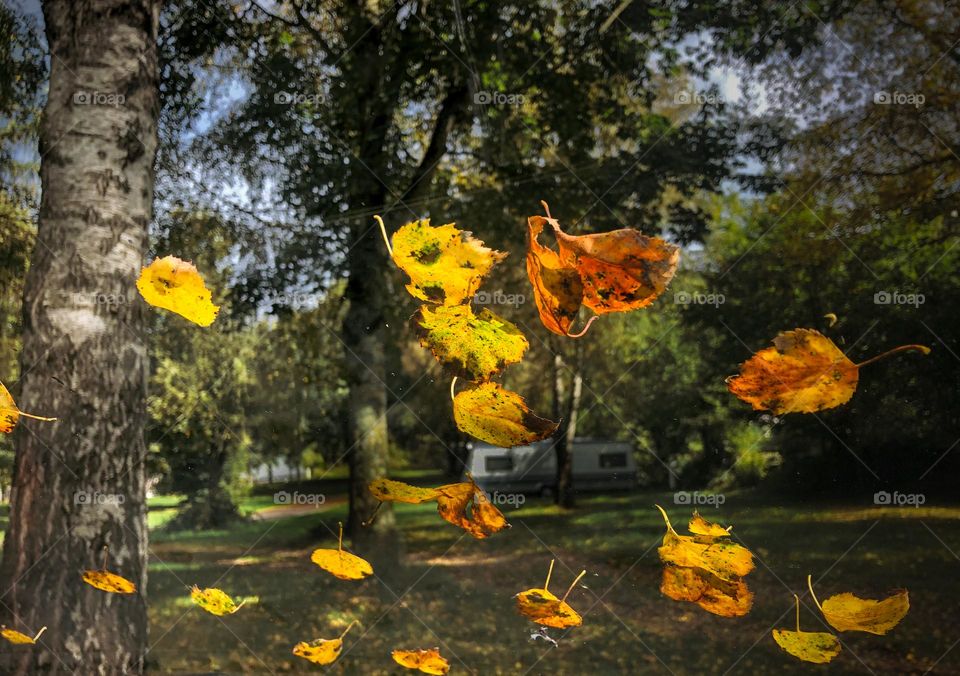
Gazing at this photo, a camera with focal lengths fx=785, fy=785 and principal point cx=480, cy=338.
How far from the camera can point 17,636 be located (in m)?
2.69

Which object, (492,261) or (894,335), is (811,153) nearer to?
(894,335)

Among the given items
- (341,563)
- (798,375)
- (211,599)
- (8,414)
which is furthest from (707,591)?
(8,414)

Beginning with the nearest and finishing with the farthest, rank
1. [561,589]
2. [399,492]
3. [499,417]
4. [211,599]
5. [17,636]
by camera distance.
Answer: [17,636] < [499,417] < [561,589] < [399,492] < [211,599]

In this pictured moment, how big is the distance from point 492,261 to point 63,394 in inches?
61.3

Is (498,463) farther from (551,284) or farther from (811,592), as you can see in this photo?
(811,592)

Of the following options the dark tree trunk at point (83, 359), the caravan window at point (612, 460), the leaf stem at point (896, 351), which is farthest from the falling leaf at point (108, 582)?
the leaf stem at point (896, 351)

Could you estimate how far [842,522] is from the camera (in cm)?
264

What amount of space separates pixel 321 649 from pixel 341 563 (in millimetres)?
334

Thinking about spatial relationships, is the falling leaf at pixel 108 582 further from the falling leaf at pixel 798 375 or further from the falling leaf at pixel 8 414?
the falling leaf at pixel 798 375

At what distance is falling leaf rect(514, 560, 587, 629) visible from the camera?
9.48 feet

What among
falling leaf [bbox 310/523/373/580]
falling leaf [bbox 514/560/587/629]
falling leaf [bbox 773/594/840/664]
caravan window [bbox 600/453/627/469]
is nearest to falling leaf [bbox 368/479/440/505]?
falling leaf [bbox 310/523/373/580]

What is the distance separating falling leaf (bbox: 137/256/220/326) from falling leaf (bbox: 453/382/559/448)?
3.85 feet

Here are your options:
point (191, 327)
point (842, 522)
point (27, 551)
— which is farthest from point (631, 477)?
point (27, 551)

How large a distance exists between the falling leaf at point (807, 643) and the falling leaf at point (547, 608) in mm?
694
